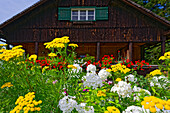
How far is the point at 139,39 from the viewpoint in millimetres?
8695

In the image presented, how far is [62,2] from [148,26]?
6332 mm

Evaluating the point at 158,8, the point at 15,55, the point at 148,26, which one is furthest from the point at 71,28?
the point at 158,8

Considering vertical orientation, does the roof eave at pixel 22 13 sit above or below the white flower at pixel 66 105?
above

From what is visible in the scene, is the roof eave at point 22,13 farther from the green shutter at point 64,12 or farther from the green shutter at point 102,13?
the green shutter at point 102,13

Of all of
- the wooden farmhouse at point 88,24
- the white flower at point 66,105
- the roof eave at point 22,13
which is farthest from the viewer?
the wooden farmhouse at point 88,24

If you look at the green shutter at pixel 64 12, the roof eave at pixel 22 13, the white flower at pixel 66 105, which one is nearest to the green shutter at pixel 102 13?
the green shutter at pixel 64 12

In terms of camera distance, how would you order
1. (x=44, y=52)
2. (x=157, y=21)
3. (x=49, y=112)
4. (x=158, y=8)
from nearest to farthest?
(x=49, y=112) < (x=157, y=21) < (x=44, y=52) < (x=158, y=8)

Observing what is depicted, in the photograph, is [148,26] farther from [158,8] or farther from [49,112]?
[158,8]

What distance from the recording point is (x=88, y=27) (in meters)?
8.70

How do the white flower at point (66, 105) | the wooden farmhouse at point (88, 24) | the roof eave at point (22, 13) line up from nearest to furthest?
the white flower at point (66, 105)
the roof eave at point (22, 13)
the wooden farmhouse at point (88, 24)

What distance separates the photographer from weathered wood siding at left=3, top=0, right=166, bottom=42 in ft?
28.6

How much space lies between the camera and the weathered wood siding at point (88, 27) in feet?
28.6

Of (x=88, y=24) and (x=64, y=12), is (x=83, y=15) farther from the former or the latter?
(x=64, y=12)

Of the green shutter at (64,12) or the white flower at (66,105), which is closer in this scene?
the white flower at (66,105)
